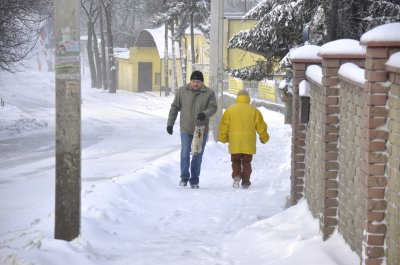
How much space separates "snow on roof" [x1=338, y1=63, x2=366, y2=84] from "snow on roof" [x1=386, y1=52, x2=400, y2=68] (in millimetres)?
675

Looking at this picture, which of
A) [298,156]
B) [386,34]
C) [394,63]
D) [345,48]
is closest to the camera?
[394,63]

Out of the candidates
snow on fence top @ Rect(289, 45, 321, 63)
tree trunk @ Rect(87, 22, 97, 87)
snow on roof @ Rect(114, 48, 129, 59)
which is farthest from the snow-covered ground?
tree trunk @ Rect(87, 22, 97, 87)

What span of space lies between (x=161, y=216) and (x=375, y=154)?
5157 millimetres

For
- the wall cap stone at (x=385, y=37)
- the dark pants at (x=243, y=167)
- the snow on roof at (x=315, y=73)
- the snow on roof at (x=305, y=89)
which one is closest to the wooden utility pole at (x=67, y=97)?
the snow on roof at (x=315, y=73)

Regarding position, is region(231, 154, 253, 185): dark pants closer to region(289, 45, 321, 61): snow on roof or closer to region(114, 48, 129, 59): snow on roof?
region(289, 45, 321, 61): snow on roof

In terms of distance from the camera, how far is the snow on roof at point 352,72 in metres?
6.07

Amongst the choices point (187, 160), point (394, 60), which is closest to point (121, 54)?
point (187, 160)

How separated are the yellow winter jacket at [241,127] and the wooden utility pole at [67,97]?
17.6ft

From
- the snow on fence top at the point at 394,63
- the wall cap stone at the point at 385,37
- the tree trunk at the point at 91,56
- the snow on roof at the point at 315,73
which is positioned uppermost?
the wall cap stone at the point at 385,37

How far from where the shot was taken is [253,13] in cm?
2044

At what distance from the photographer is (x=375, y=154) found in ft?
17.7

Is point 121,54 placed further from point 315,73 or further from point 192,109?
point 315,73

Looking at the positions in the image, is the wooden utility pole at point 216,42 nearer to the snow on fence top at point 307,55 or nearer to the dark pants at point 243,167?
the dark pants at point 243,167

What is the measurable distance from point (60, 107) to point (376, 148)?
314 centimetres
